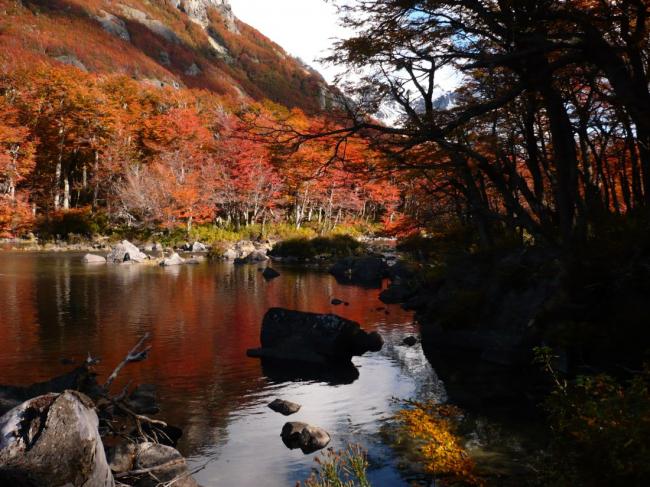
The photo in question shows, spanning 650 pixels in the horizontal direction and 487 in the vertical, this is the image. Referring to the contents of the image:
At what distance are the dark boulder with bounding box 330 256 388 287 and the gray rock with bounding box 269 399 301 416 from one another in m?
17.6

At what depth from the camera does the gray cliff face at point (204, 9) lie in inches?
4938

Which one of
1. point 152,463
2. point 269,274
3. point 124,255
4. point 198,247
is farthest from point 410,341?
point 198,247

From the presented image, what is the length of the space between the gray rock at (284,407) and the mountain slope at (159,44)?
4333 centimetres

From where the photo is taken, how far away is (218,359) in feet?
43.2

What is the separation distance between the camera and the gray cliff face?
12544 cm

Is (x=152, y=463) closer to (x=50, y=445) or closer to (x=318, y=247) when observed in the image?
(x=50, y=445)

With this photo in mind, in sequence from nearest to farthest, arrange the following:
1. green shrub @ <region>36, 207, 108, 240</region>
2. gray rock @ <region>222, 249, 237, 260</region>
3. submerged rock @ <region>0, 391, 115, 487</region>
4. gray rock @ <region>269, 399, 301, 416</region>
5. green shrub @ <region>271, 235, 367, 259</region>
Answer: submerged rock @ <region>0, 391, 115, 487</region>
gray rock @ <region>269, 399, 301, 416</region>
gray rock @ <region>222, 249, 237, 260</region>
green shrub @ <region>271, 235, 367, 259</region>
green shrub @ <region>36, 207, 108, 240</region>

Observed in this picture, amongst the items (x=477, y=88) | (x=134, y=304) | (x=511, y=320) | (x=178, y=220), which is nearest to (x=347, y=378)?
(x=511, y=320)

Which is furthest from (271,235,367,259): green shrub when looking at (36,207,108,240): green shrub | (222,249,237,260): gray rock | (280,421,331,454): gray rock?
(280,421,331,454): gray rock

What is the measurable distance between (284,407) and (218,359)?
12.4 feet

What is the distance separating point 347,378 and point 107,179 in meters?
41.9

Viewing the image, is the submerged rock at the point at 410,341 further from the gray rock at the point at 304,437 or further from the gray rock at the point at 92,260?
Answer: the gray rock at the point at 92,260

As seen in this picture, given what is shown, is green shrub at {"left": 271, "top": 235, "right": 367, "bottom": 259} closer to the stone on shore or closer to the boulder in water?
the boulder in water

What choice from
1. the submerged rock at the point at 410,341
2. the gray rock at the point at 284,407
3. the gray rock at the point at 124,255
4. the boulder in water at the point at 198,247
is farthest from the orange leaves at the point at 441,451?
the boulder in water at the point at 198,247
